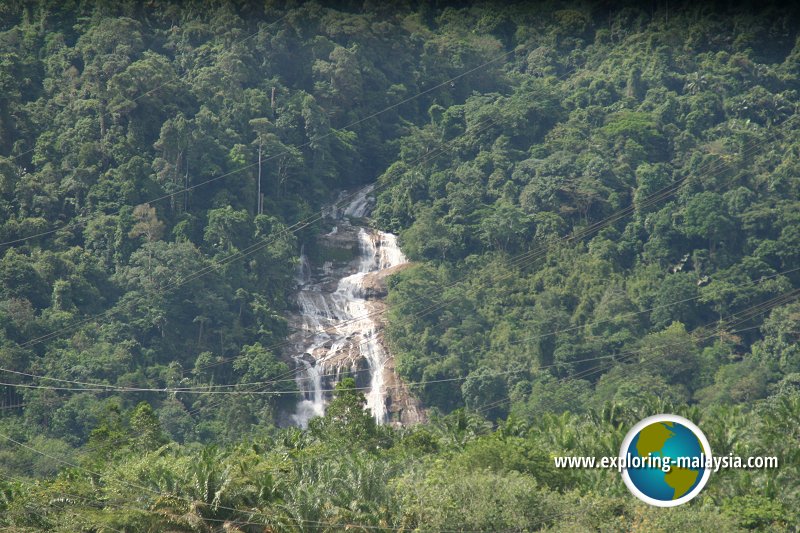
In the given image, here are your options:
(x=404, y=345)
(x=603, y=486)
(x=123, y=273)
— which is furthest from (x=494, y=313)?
(x=603, y=486)

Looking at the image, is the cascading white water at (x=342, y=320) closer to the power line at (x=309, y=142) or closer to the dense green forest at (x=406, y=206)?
the dense green forest at (x=406, y=206)

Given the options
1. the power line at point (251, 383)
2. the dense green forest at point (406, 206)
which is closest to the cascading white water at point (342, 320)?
the power line at point (251, 383)

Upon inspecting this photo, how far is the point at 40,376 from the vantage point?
7431cm

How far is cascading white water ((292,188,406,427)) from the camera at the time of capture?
263 ft

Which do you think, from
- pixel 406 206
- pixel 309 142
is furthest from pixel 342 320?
pixel 309 142

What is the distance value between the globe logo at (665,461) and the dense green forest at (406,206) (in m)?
16.5

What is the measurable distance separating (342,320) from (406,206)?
328 inches

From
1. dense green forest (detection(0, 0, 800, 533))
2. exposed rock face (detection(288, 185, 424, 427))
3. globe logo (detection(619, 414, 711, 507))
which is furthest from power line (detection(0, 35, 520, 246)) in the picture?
globe logo (detection(619, 414, 711, 507))

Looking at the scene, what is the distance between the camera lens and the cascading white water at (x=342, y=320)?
80250 mm

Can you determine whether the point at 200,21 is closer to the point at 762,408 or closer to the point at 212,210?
the point at 212,210

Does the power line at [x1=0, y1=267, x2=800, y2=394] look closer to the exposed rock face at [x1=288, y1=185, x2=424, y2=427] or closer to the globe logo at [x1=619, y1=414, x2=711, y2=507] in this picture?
the exposed rock face at [x1=288, y1=185, x2=424, y2=427]

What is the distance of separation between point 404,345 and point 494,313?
4.53 metres

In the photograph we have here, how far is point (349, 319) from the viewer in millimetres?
85375

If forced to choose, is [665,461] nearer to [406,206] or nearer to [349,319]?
[349,319]
